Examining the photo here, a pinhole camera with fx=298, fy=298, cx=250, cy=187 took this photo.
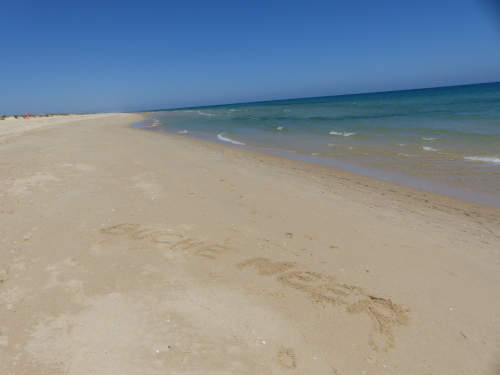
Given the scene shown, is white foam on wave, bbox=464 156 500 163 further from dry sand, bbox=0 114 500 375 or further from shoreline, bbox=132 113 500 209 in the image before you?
dry sand, bbox=0 114 500 375

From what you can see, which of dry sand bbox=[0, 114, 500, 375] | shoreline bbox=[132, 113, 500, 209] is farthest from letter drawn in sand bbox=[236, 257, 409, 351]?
shoreline bbox=[132, 113, 500, 209]

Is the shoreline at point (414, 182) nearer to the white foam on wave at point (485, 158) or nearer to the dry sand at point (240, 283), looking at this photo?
the dry sand at point (240, 283)

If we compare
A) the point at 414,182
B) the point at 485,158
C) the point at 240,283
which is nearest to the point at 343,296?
the point at 240,283

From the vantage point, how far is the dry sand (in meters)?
2.39

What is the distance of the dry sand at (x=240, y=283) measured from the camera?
2389 mm

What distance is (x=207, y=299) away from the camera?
9.87 ft

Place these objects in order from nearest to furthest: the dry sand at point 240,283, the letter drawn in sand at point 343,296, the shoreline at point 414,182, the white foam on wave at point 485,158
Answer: the dry sand at point 240,283 < the letter drawn in sand at point 343,296 < the shoreline at point 414,182 < the white foam on wave at point 485,158

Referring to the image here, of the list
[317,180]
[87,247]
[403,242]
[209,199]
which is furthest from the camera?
[317,180]

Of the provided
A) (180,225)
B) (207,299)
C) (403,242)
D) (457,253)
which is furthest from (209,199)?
(457,253)

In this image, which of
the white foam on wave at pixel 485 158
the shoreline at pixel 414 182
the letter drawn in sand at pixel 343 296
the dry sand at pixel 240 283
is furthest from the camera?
the white foam on wave at pixel 485 158

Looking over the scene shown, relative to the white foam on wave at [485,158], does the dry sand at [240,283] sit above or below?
above

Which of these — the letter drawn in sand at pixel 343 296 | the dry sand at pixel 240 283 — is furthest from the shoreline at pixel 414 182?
the letter drawn in sand at pixel 343 296

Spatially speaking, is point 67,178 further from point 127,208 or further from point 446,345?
point 446,345

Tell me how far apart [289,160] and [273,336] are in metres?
9.24
